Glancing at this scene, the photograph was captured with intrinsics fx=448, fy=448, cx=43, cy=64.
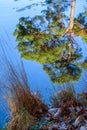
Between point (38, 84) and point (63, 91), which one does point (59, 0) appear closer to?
point (38, 84)

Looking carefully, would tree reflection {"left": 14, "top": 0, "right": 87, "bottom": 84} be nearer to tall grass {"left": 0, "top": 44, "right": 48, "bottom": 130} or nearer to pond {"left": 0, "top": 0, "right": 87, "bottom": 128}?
pond {"left": 0, "top": 0, "right": 87, "bottom": 128}

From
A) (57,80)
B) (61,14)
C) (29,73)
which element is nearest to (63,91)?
(57,80)

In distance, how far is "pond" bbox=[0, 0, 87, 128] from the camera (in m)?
4.87

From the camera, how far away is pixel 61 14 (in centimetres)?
636

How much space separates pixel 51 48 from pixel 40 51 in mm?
163

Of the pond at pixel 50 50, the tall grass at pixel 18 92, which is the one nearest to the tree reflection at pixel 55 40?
the pond at pixel 50 50

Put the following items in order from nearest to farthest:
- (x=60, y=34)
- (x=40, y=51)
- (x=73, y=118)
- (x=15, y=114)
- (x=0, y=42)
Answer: (x=73, y=118), (x=15, y=114), (x=0, y=42), (x=40, y=51), (x=60, y=34)

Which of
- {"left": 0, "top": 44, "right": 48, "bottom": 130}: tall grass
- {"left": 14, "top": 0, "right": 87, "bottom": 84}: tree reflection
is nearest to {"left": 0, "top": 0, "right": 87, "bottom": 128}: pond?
{"left": 14, "top": 0, "right": 87, "bottom": 84}: tree reflection

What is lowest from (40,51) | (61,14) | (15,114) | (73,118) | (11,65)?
(73,118)

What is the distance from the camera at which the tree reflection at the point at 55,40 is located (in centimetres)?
538

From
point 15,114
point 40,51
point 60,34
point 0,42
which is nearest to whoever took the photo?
point 15,114

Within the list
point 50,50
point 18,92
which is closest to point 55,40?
point 50,50

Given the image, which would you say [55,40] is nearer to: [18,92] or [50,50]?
[50,50]

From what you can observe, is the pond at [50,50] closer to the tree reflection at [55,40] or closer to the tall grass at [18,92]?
the tree reflection at [55,40]
